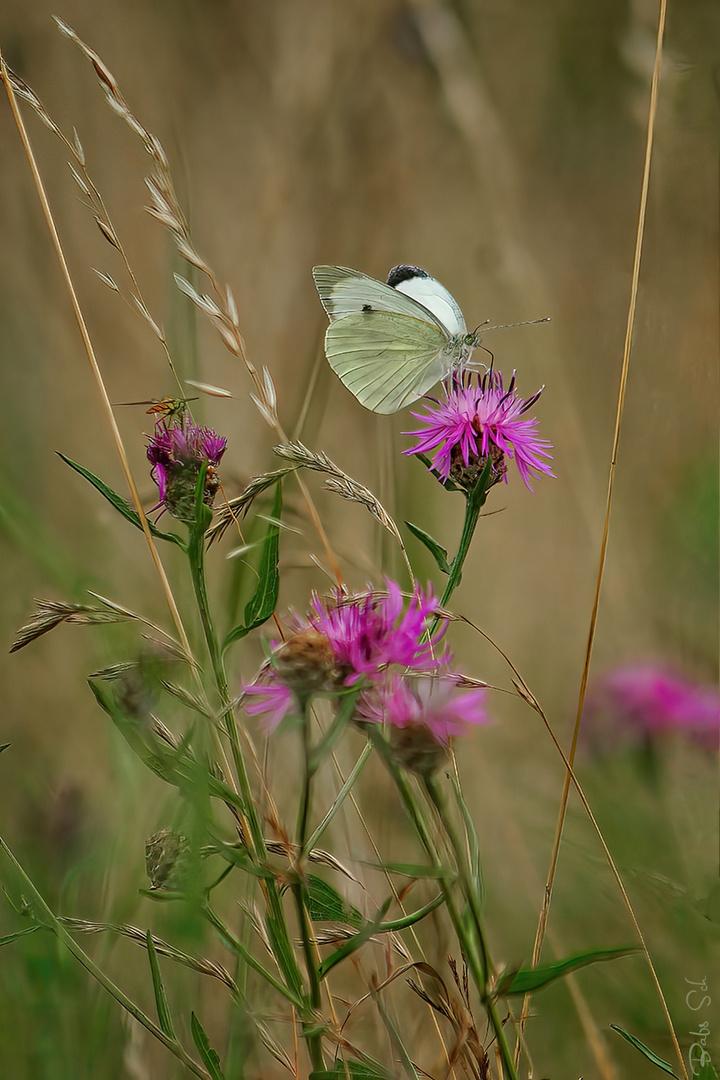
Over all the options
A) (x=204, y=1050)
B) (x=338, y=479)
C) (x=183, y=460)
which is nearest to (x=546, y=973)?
(x=204, y=1050)

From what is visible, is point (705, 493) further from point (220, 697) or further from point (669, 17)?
point (220, 697)

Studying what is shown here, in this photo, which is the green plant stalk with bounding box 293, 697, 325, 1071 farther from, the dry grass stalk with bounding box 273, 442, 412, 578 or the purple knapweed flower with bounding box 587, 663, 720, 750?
the purple knapweed flower with bounding box 587, 663, 720, 750

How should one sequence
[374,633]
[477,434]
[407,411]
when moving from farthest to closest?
[407,411], [477,434], [374,633]

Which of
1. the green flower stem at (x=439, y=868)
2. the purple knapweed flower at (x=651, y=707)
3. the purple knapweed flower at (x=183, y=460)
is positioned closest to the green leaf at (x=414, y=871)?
the green flower stem at (x=439, y=868)

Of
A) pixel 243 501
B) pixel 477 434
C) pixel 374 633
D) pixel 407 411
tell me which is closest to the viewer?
pixel 374 633

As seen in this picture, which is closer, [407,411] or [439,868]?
[439,868]

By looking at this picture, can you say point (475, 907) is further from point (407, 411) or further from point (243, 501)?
point (407, 411)

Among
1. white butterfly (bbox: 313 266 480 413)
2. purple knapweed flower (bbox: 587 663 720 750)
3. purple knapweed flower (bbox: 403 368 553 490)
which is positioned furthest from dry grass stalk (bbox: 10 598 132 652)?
purple knapweed flower (bbox: 587 663 720 750)
